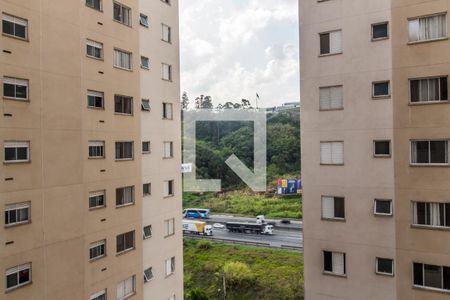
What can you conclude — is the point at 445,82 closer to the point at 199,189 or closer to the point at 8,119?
the point at 8,119

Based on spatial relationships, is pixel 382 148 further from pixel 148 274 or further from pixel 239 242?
pixel 239 242

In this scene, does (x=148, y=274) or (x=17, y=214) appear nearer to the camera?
(x=17, y=214)

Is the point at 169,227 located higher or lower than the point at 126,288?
higher

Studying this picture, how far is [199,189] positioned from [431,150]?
3595 centimetres

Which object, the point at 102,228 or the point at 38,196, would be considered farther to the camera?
the point at 102,228

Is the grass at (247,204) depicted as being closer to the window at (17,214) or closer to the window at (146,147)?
the window at (146,147)

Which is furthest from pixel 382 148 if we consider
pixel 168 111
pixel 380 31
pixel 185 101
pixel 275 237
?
pixel 185 101

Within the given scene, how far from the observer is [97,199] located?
10156mm

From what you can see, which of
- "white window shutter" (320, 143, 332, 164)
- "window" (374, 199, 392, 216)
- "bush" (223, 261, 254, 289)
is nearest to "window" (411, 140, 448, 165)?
"window" (374, 199, 392, 216)

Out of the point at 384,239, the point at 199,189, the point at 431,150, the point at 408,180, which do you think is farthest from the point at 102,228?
the point at 199,189

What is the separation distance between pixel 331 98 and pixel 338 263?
4729mm


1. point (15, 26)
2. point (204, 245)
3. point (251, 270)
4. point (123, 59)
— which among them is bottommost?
point (251, 270)

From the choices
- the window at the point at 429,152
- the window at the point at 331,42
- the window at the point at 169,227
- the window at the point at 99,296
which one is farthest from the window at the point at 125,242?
the window at the point at 429,152

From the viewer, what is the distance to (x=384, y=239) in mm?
9398
